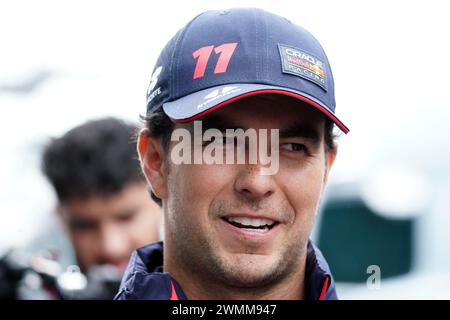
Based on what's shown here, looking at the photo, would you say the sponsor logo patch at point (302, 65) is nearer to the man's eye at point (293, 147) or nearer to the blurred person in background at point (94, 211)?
the man's eye at point (293, 147)

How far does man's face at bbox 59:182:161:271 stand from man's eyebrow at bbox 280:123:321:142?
1637 millimetres

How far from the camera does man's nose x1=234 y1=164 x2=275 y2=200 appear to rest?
247 cm

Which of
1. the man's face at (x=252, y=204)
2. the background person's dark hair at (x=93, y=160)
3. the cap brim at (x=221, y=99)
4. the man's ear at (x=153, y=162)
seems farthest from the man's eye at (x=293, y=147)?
the background person's dark hair at (x=93, y=160)

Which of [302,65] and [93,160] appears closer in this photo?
[302,65]

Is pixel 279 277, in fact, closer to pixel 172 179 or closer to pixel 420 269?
pixel 172 179

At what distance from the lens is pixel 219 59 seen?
8.50 ft

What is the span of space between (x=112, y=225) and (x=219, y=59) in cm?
177

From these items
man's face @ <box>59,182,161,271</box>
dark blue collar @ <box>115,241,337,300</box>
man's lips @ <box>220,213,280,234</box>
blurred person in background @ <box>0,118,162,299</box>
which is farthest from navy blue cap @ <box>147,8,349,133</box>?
man's face @ <box>59,182,161,271</box>

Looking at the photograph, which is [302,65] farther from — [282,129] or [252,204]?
[252,204]

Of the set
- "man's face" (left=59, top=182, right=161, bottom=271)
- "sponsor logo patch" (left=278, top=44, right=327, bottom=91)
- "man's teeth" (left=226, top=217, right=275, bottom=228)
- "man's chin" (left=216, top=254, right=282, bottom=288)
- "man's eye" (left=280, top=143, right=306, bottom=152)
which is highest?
"sponsor logo patch" (left=278, top=44, right=327, bottom=91)

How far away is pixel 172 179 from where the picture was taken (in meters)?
2.68

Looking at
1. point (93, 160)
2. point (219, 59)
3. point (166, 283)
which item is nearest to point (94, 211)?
point (93, 160)

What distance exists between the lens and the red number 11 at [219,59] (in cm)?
259

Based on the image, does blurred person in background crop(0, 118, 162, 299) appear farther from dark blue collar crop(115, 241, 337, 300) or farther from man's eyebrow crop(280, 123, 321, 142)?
man's eyebrow crop(280, 123, 321, 142)
